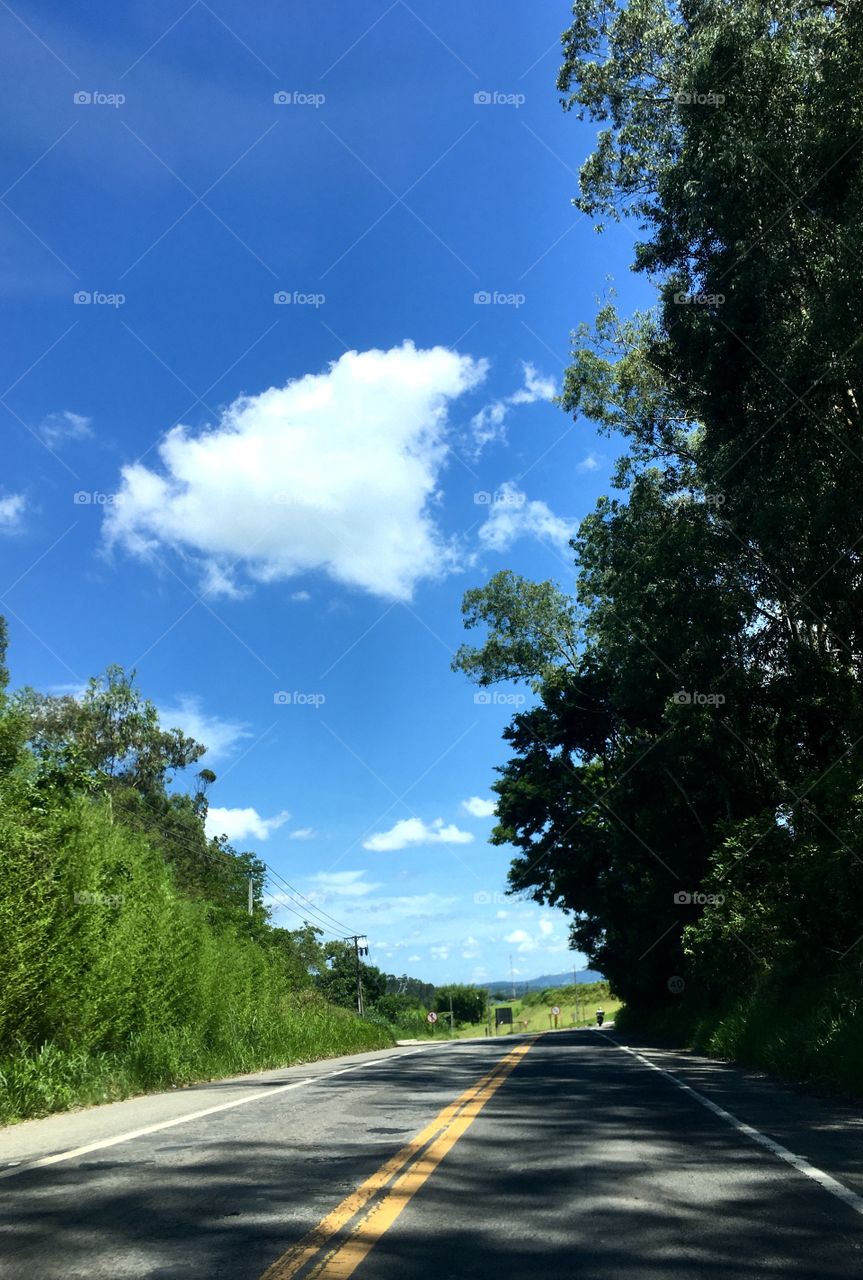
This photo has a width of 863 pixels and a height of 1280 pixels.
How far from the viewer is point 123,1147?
8.00m

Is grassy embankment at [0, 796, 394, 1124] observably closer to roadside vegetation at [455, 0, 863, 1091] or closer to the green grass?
the green grass

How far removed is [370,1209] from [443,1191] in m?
0.68

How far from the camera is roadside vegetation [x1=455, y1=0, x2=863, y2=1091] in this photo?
15742mm

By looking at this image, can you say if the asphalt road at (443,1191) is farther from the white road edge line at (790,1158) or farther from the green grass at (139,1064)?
the green grass at (139,1064)

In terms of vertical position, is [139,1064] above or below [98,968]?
below

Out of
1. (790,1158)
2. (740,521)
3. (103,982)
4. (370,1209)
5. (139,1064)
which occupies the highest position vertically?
(740,521)

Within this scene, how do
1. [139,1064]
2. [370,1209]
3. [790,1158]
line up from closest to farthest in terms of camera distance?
[370,1209]
[790,1158]
[139,1064]

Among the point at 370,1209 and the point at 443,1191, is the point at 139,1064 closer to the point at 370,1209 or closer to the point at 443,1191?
the point at 443,1191

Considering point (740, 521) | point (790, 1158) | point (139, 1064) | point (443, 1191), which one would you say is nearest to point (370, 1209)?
point (443, 1191)

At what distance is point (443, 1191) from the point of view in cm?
611

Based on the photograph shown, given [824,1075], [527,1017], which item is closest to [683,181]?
[824,1075]

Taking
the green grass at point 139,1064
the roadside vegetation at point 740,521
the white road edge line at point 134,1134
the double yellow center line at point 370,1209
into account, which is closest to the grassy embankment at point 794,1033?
the roadside vegetation at point 740,521

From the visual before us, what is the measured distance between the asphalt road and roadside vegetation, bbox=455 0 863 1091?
4.74m

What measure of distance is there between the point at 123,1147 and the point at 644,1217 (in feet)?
14.3
